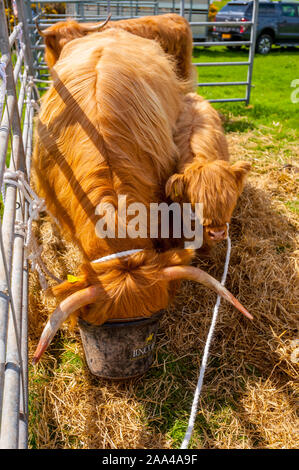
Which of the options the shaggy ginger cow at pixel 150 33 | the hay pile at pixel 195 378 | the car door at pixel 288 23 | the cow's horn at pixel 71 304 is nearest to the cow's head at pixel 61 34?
the shaggy ginger cow at pixel 150 33

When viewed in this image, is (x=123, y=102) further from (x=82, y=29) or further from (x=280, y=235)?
(x=82, y=29)

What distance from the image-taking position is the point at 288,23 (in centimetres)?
1527

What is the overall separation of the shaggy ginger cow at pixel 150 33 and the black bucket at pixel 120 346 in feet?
11.6

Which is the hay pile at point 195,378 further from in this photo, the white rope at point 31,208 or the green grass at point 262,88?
the green grass at point 262,88

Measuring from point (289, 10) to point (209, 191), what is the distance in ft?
52.2

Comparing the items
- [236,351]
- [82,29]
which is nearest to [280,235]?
[236,351]

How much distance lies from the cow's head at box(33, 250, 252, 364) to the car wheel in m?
15.3

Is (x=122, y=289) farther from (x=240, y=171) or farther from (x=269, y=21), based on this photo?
(x=269, y=21)

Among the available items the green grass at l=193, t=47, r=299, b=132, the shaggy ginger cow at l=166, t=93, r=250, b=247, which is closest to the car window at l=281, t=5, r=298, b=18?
the green grass at l=193, t=47, r=299, b=132

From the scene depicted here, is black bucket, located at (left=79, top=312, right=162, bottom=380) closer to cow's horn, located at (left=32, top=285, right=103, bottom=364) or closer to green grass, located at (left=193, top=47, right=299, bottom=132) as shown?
cow's horn, located at (left=32, top=285, right=103, bottom=364)

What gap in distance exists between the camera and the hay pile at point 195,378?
2.42 m

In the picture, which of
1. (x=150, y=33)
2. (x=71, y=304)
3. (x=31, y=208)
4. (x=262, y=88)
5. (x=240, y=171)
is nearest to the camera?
(x=71, y=304)

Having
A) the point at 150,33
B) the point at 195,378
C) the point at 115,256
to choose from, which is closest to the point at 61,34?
the point at 150,33

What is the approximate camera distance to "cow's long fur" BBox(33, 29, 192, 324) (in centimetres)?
213
